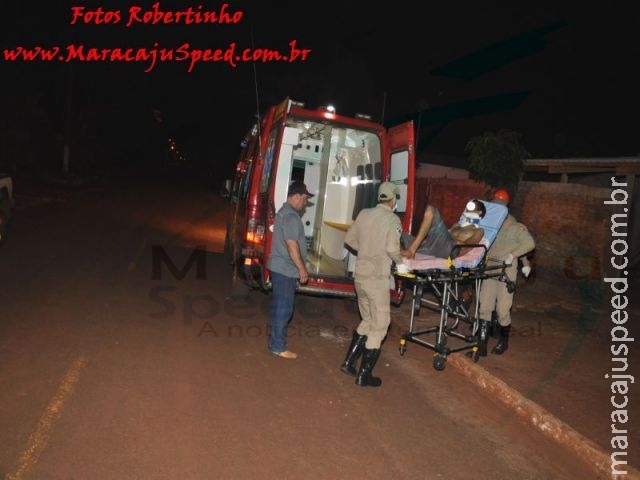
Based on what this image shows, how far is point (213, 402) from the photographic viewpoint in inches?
188

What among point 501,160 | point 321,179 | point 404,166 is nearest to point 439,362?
point 404,166

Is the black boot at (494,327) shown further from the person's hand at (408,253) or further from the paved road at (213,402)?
the person's hand at (408,253)

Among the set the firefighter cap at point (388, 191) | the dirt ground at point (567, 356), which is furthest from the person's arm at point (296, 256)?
the dirt ground at point (567, 356)

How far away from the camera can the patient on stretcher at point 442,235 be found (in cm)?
576

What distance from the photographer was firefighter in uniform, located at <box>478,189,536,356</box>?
657cm

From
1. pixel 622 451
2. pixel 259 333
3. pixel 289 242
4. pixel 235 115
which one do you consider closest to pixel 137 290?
pixel 259 333

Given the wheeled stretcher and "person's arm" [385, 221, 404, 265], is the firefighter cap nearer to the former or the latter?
"person's arm" [385, 221, 404, 265]

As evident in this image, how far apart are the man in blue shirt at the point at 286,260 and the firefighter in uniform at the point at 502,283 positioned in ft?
7.31

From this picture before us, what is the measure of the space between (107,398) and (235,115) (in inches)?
2792

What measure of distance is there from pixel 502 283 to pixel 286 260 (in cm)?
262

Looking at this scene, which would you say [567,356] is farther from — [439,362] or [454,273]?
[454,273]

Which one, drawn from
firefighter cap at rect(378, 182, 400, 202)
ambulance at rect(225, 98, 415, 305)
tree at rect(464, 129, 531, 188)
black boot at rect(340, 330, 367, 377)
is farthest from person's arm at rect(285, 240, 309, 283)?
tree at rect(464, 129, 531, 188)

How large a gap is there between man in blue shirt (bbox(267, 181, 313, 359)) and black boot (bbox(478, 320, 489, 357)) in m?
2.08

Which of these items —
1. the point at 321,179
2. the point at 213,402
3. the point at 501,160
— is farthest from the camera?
the point at 501,160
